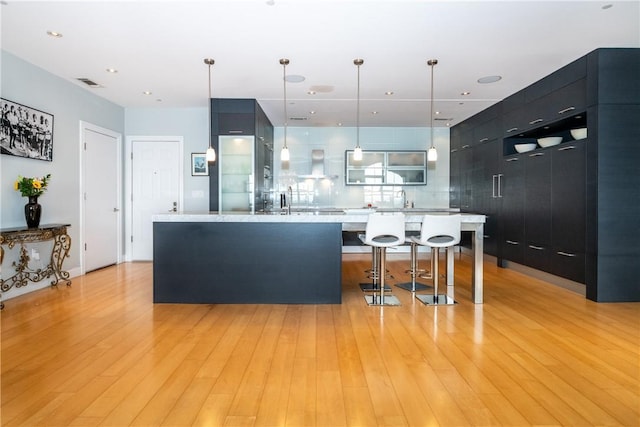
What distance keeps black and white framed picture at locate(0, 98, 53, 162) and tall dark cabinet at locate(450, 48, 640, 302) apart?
6.24 meters

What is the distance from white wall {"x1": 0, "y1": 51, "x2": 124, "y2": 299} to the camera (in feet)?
13.6

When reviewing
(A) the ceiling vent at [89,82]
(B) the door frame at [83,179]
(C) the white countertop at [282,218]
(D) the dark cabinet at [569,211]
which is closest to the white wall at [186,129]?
(B) the door frame at [83,179]

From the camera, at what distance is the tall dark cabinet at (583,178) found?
399cm

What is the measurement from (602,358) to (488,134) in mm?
4578

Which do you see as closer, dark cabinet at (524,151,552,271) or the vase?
the vase

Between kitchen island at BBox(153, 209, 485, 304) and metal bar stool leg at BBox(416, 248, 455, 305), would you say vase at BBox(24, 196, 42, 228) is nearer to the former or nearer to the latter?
kitchen island at BBox(153, 209, 485, 304)

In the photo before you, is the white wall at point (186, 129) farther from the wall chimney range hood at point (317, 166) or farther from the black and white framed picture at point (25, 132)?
the wall chimney range hood at point (317, 166)

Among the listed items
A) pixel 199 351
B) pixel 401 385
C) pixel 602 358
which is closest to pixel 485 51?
pixel 602 358

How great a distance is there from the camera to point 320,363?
2.53 meters

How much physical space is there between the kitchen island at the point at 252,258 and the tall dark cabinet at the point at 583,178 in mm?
1282

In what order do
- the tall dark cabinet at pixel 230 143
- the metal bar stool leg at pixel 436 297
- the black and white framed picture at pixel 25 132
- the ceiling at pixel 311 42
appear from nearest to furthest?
the ceiling at pixel 311 42 → the metal bar stool leg at pixel 436 297 → the black and white framed picture at pixel 25 132 → the tall dark cabinet at pixel 230 143

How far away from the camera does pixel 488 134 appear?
6.44 metres

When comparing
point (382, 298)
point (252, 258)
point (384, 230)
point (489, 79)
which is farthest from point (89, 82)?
point (489, 79)

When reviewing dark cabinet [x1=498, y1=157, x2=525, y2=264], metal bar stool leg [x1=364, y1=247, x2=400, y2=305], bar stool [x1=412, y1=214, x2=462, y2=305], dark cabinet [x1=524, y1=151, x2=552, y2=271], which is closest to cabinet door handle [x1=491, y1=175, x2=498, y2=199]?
dark cabinet [x1=498, y1=157, x2=525, y2=264]
